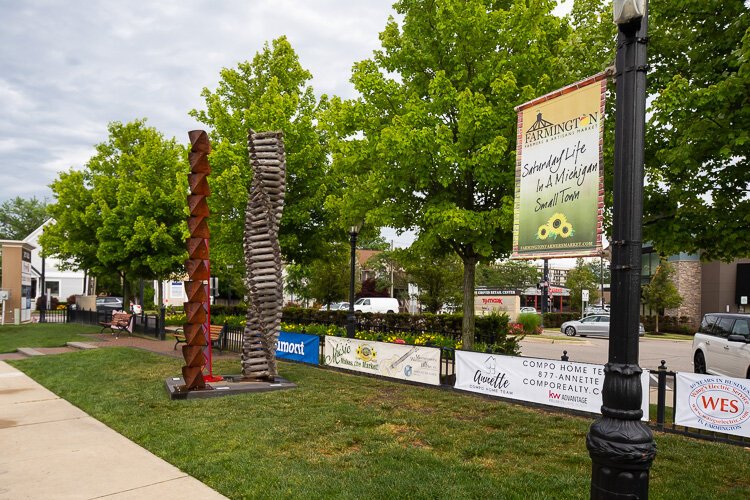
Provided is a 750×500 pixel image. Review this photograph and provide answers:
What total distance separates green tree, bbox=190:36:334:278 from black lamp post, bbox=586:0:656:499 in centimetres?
1721

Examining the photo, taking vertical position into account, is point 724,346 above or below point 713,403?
above

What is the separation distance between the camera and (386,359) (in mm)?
12805

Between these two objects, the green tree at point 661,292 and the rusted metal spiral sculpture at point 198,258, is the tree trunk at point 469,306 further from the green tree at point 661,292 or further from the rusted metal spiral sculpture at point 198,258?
the green tree at point 661,292

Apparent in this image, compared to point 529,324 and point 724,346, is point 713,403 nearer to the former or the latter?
point 724,346

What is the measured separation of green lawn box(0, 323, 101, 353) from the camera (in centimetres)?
1972

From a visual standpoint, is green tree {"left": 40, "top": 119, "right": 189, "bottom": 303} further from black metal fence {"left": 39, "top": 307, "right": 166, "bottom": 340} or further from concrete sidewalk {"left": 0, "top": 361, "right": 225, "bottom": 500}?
concrete sidewalk {"left": 0, "top": 361, "right": 225, "bottom": 500}

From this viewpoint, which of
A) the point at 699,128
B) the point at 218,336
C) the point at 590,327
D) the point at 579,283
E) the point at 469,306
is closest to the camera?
the point at 699,128

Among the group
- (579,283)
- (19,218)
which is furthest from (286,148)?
(19,218)

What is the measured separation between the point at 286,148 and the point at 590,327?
2428cm

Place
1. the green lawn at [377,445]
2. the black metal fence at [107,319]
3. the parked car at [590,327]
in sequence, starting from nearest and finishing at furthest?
the green lawn at [377,445], the black metal fence at [107,319], the parked car at [590,327]

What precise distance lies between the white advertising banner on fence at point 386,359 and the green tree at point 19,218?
79992 mm

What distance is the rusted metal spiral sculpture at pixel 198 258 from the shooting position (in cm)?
1062

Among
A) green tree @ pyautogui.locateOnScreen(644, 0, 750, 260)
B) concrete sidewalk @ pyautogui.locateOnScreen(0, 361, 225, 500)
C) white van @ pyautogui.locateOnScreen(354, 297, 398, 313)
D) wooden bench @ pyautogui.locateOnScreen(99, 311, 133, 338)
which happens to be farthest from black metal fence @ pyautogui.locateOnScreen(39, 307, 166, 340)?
green tree @ pyautogui.locateOnScreen(644, 0, 750, 260)

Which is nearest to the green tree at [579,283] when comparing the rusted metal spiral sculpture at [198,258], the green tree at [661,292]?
the green tree at [661,292]
